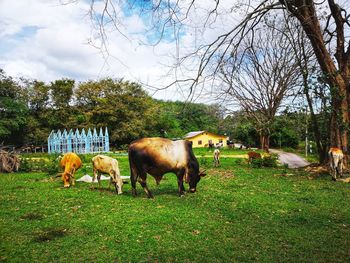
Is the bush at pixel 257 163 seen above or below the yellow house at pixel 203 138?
below

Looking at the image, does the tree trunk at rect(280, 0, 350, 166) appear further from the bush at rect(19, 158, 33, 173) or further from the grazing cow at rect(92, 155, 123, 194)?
the bush at rect(19, 158, 33, 173)

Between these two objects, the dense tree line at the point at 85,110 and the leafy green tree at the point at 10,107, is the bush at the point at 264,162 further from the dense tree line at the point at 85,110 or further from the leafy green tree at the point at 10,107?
the leafy green tree at the point at 10,107

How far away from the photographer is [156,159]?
34.1 ft

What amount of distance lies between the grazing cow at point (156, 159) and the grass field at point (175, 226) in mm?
643

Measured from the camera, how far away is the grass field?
5.73 meters

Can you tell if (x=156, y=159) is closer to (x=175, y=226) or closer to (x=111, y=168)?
(x=111, y=168)

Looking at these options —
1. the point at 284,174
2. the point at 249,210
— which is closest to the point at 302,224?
the point at 249,210

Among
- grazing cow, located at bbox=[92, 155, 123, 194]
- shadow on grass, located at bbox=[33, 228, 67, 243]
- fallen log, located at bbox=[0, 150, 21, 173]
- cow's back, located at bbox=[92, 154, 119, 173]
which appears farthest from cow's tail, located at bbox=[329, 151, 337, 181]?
fallen log, located at bbox=[0, 150, 21, 173]

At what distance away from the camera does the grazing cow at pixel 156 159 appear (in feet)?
34.1

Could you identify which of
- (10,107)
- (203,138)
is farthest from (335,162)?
(203,138)

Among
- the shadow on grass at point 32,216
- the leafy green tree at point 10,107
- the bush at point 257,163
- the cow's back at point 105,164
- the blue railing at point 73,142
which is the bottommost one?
the shadow on grass at point 32,216

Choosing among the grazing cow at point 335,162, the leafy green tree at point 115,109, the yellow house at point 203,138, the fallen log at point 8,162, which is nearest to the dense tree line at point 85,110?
the leafy green tree at point 115,109

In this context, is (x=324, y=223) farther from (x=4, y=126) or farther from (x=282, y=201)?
(x=4, y=126)

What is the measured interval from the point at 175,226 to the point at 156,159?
3443 millimetres
